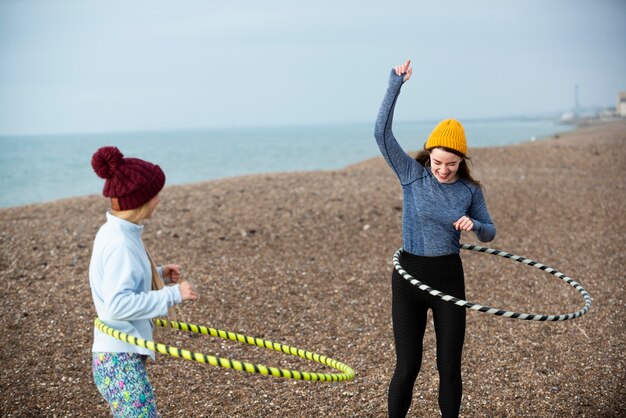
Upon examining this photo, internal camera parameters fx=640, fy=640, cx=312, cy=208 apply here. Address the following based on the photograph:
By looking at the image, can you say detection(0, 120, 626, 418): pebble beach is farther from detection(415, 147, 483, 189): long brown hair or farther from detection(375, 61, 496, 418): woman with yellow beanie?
detection(415, 147, 483, 189): long brown hair

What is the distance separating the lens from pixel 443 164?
407 cm

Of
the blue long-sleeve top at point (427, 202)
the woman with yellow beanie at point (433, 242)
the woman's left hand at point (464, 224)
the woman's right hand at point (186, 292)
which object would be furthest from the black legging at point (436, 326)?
the woman's right hand at point (186, 292)

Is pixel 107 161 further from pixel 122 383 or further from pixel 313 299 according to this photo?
pixel 313 299

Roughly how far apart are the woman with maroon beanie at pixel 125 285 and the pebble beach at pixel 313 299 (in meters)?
2.17

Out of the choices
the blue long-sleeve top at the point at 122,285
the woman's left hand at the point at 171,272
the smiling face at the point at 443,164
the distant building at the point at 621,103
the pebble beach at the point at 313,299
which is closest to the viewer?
the blue long-sleeve top at the point at 122,285

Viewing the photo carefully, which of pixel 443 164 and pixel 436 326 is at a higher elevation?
pixel 443 164

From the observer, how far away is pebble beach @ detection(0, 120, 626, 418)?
5.70 metres

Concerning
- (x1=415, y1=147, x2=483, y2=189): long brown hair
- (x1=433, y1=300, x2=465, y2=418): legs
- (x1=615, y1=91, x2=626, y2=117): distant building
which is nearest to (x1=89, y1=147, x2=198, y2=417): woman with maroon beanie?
(x1=433, y1=300, x2=465, y2=418): legs

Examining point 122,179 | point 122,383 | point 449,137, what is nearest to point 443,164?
point 449,137

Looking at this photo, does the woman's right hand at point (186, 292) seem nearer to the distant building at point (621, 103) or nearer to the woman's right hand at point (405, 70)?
the woman's right hand at point (405, 70)

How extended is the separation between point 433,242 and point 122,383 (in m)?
2.08

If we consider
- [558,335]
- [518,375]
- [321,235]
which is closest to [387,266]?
[321,235]

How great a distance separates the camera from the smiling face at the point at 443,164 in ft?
13.3

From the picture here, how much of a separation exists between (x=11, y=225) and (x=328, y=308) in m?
6.17
